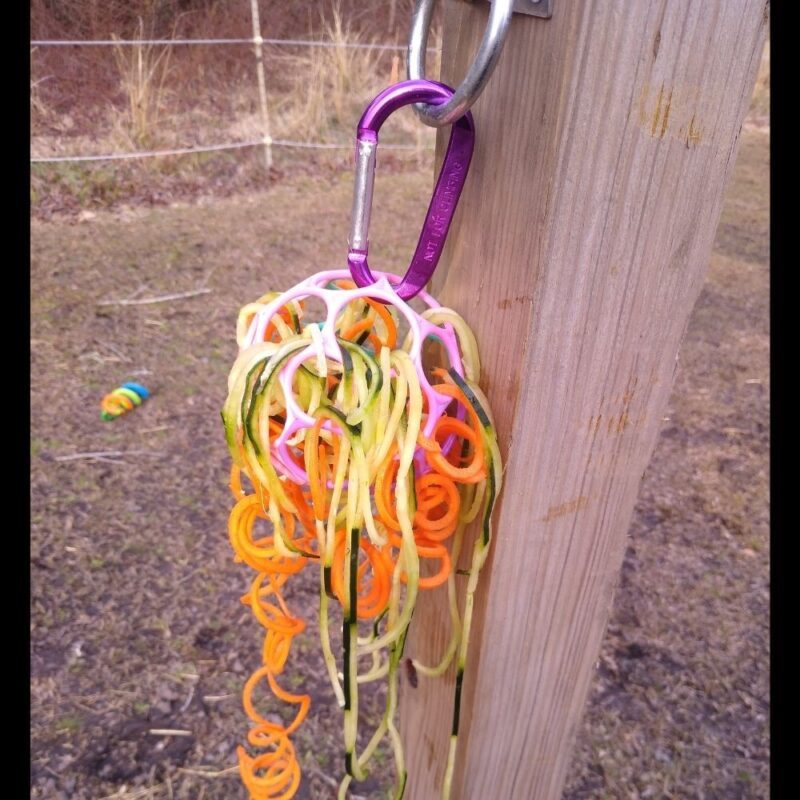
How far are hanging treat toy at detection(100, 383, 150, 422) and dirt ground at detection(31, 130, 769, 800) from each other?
0.03 m

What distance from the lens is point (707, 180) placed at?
1.72ft

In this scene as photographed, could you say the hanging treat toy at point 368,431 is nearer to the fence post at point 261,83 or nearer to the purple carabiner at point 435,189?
the purple carabiner at point 435,189

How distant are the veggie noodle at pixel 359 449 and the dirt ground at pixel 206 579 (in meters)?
1.03

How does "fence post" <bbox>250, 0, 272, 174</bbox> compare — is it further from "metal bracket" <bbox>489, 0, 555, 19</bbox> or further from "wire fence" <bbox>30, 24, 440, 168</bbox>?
"metal bracket" <bbox>489, 0, 555, 19</bbox>

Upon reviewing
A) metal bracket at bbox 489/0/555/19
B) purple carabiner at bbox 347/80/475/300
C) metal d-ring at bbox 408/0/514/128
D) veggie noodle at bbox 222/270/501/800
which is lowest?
veggie noodle at bbox 222/270/501/800

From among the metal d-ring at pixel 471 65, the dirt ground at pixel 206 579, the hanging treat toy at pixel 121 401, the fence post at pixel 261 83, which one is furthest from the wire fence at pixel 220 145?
the metal d-ring at pixel 471 65

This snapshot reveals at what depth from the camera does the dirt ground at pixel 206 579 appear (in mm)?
Answer: 1479

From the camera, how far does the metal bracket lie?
0.44 meters

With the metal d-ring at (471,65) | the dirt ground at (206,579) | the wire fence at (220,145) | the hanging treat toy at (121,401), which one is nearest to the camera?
the metal d-ring at (471,65)

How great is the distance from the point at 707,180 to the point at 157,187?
4307 mm

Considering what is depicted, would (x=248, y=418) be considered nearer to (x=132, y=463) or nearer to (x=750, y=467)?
(x=132, y=463)

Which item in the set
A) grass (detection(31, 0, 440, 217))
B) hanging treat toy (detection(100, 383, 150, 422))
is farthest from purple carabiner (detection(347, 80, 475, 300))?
grass (detection(31, 0, 440, 217))

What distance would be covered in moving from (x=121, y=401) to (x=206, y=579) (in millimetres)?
868

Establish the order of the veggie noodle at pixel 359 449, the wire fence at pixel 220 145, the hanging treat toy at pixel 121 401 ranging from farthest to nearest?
the wire fence at pixel 220 145, the hanging treat toy at pixel 121 401, the veggie noodle at pixel 359 449
